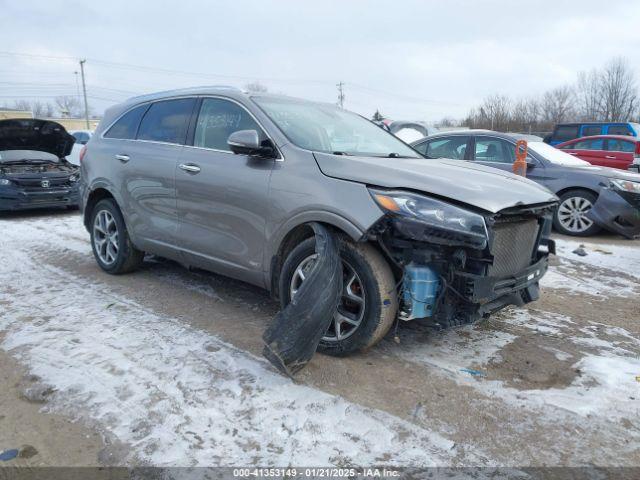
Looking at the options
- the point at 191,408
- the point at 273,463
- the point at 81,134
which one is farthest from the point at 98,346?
the point at 81,134

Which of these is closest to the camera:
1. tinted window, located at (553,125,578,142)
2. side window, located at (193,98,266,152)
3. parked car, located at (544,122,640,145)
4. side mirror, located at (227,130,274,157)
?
side mirror, located at (227,130,274,157)

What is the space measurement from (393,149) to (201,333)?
7.40ft

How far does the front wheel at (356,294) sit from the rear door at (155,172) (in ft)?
5.07

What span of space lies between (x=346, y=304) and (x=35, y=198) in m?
7.79

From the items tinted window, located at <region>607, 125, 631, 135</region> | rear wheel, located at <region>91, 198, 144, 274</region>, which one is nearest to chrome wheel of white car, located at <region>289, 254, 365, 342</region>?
rear wheel, located at <region>91, 198, 144, 274</region>

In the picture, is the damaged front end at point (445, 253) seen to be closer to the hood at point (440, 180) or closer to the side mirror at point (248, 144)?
the hood at point (440, 180)

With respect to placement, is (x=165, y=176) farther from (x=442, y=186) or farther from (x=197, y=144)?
(x=442, y=186)

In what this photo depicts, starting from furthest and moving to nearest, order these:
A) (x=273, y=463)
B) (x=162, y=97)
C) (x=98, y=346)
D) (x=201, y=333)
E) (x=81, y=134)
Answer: (x=81, y=134), (x=162, y=97), (x=201, y=333), (x=98, y=346), (x=273, y=463)

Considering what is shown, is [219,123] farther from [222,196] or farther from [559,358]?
[559,358]

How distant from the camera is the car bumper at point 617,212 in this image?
7578 mm

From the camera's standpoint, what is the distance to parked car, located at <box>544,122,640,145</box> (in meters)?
17.2

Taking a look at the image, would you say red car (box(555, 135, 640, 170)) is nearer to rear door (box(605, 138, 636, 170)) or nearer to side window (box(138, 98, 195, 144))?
rear door (box(605, 138, 636, 170))

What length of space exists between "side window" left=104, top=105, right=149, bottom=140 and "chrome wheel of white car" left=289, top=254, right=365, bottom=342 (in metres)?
2.71

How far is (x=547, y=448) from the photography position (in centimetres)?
252
